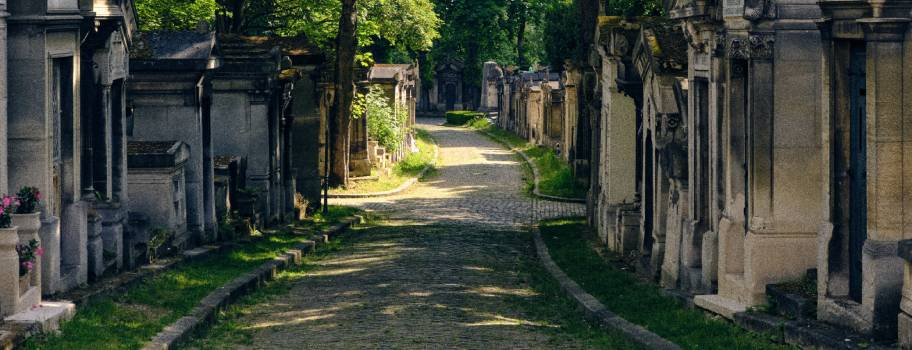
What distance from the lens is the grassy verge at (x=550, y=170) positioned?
114 feet

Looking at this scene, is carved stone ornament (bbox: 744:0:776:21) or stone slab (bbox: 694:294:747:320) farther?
carved stone ornament (bbox: 744:0:776:21)

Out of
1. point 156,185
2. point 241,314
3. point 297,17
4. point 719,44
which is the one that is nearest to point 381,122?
point 297,17

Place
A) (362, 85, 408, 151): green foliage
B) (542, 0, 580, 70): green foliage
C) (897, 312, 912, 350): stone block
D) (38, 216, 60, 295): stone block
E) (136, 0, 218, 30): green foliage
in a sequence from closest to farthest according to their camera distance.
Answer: (897, 312, 912, 350): stone block
(38, 216, 60, 295): stone block
(136, 0, 218, 30): green foliage
(362, 85, 408, 151): green foliage
(542, 0, 580, 70): green foliage

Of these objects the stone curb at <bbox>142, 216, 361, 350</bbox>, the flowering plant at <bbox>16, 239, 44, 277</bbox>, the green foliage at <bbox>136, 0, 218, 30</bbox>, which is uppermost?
the green foliage at <bbox>136, 0, 218, 30</bbox>

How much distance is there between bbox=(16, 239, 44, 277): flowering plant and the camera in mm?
11078

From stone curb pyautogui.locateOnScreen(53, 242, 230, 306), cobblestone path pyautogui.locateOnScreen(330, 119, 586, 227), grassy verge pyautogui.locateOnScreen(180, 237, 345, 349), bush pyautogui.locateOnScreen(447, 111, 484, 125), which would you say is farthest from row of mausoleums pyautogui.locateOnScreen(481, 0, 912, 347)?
bush pyautogui.locateOnScreen(447, 111, 484, 125)

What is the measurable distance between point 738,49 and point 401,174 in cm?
2955

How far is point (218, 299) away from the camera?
13859 mm

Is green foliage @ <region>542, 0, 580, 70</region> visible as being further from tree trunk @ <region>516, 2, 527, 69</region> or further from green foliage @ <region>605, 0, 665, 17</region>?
tree trunk @ <region>516, 2, 527, 69</region>

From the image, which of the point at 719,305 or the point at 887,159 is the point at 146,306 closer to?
the point at 719,305

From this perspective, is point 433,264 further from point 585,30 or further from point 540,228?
point 585,30

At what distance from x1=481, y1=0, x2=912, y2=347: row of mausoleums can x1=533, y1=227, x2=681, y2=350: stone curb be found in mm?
804

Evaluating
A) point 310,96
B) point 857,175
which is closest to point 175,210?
point 857,175

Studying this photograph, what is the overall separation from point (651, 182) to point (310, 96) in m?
12.2
